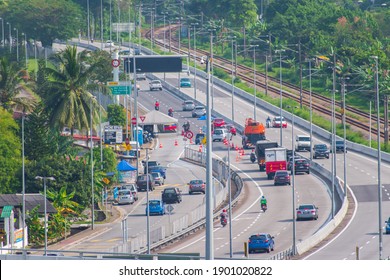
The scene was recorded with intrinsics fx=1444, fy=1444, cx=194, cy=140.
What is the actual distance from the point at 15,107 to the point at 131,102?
33745 mm

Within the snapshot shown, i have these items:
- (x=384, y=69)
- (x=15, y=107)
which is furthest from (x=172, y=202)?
(x=384, y=69)

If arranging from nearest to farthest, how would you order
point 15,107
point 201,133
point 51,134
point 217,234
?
1. point 217,234
2. point 51,134
3. point 15,107
4. point 201,133

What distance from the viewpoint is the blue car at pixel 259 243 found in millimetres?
84062

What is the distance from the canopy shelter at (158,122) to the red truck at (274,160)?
32.7 metres

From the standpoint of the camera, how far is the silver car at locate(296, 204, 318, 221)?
98.6 metres

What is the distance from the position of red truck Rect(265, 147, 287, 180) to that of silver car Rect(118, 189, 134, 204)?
1392 centimetres

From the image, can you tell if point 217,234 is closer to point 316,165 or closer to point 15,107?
point 316,165

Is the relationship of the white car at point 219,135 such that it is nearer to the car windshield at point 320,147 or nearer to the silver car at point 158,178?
the car windshield at point 320,147

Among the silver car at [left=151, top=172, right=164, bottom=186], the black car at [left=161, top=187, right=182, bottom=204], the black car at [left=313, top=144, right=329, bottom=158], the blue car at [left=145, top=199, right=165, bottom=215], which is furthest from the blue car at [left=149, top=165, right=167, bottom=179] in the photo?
the blue car at [left=145, top=199, right=165, bottom=215]

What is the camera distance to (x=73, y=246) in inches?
3538

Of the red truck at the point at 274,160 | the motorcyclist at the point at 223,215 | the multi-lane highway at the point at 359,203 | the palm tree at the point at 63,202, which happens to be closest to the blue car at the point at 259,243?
the multi-lane highway at the point at 359,203

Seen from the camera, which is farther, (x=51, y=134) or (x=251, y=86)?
(x=251, y=86)
